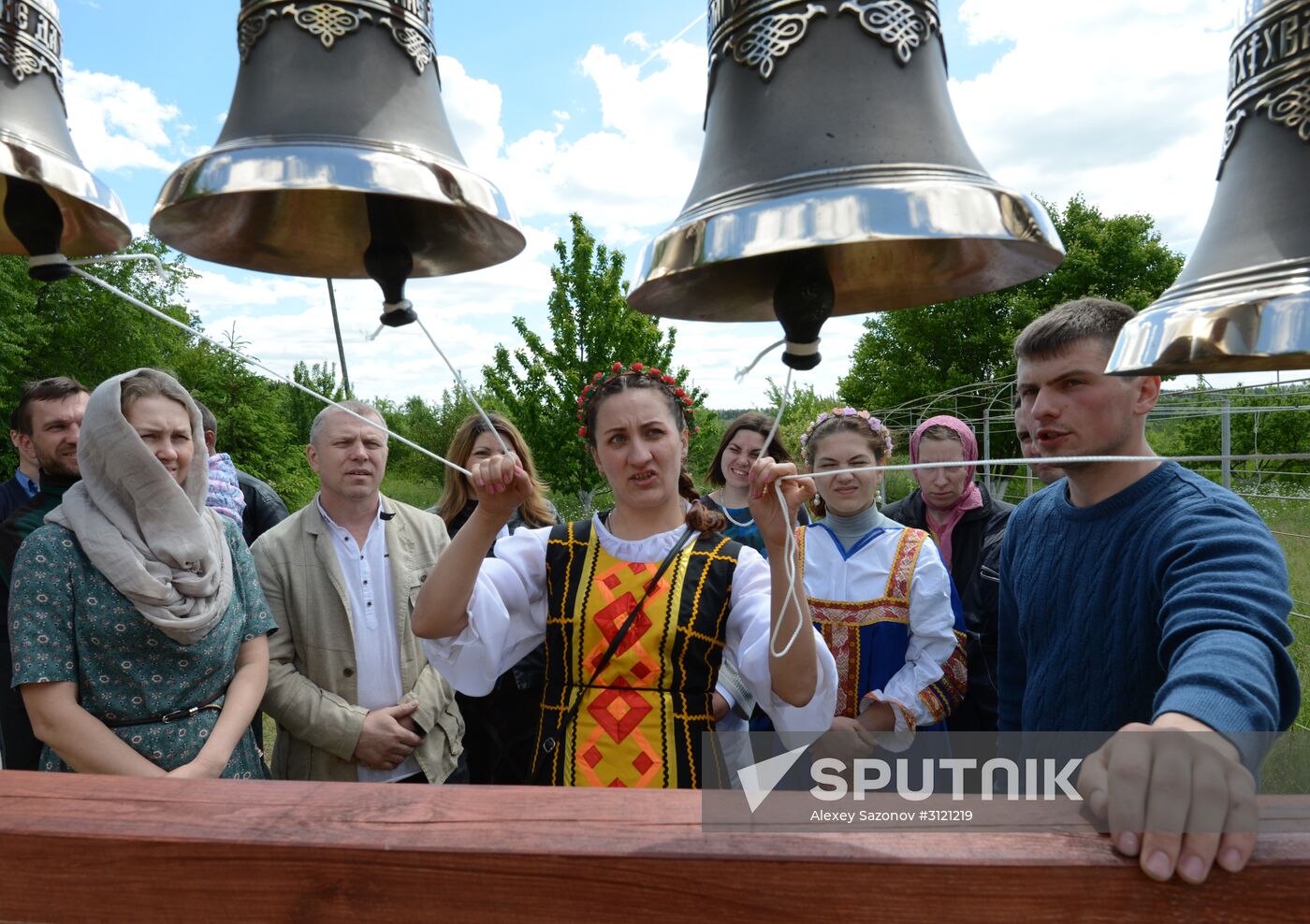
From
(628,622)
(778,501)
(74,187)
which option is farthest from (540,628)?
(74,187)

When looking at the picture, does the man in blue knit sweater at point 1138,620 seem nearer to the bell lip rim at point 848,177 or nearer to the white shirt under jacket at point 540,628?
the white shirt under jacket at point 540,628

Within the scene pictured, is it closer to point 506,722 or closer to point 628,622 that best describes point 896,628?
point 628,622

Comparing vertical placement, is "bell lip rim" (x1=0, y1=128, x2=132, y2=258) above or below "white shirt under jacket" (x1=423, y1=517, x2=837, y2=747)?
above

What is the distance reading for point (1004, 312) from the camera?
30062 millimetres

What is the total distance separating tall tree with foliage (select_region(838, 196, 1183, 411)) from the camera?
2827 cm

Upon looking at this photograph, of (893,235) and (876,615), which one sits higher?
(893,235)

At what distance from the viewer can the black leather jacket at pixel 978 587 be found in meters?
3.21

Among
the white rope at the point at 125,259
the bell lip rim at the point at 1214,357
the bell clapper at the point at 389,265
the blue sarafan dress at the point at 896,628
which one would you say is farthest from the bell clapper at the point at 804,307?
the blue sarafan dress at the point at 896,628

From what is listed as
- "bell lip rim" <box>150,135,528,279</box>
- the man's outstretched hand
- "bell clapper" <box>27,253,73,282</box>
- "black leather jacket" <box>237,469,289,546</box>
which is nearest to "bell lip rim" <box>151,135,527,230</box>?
"bell lip rim" <box>150,135,528,279</box>

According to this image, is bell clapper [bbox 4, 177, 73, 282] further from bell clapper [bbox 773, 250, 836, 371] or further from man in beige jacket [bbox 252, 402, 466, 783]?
man in beige jacket [bbox 252, 402, 466, 783]

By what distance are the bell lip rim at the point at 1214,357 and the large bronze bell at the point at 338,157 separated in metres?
0.77

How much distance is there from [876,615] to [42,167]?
2698mm

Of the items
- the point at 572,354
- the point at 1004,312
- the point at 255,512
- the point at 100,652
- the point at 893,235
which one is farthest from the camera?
the point at 1004,312

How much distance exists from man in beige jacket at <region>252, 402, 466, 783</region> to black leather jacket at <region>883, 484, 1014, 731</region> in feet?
6.38
